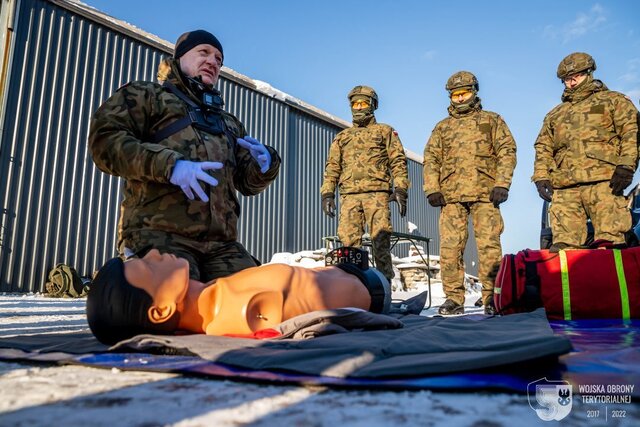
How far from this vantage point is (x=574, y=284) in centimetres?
265

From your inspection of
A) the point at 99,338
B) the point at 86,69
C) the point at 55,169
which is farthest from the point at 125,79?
the point at 99,338

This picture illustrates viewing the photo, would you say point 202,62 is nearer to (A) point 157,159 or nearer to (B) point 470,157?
(A) point 157,159

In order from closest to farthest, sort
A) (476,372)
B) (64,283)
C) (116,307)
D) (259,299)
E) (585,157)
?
1. (476,372)
2. (116,307)
3. (259,299)
4. (585,157)
5. (64,283)

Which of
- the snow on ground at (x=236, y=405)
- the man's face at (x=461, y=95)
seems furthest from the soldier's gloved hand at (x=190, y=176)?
the man's face at (x=461, y=95)

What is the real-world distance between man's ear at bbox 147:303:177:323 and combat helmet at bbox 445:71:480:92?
3.77 m

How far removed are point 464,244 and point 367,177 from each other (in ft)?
4.04

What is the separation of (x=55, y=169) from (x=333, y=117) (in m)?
6.72

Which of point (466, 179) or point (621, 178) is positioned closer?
point (621, 178)

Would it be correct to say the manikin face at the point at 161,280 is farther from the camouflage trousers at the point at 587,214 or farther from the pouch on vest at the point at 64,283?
the pouch on vest at the point at 64,283

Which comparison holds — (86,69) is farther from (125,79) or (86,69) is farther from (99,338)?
(99,338)

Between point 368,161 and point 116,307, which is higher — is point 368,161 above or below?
above

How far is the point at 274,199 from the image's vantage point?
1014cm

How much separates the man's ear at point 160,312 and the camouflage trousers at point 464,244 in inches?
117

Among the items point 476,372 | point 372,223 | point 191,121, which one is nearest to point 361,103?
point 372,223
